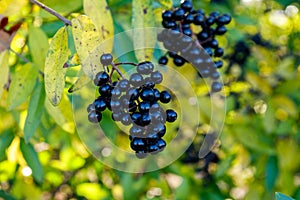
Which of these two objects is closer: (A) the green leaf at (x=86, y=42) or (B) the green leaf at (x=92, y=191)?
(A) the green leaf at (x=86, y=42)

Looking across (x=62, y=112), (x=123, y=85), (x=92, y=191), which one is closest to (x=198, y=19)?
(x=62, y=112)

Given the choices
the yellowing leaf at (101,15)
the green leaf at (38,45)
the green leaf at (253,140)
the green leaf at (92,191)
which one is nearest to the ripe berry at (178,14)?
the yellowing leaf at (101,15)

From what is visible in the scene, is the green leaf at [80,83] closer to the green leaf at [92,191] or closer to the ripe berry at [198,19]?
the ripe berry at [198,19]

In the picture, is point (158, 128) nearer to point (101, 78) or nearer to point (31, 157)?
point (101, 78)

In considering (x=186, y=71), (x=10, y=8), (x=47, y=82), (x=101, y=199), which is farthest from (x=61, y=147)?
(x=47, y=82)

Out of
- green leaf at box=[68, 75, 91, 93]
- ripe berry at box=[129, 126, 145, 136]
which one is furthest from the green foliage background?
ripe berry at box=[129, 126, 145, 136]

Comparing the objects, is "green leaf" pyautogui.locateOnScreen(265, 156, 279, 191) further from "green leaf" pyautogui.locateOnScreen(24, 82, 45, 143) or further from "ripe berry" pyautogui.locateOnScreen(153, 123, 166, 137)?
"ripe berry" pyautogui.locateOnScreen(153, 123, 166, 137)
